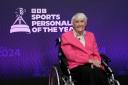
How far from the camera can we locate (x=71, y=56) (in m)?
5.01

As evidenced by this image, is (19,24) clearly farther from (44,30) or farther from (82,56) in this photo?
(82,56)

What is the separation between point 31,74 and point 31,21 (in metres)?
0.78

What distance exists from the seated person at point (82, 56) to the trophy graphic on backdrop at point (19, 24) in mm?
1052

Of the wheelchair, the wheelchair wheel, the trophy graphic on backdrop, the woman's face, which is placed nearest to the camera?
the wheelchair

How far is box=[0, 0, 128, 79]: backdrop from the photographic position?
599 centimetres

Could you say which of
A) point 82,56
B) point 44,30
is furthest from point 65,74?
point 44,30

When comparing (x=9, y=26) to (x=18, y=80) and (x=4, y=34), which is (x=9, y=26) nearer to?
(x=4, y=34)

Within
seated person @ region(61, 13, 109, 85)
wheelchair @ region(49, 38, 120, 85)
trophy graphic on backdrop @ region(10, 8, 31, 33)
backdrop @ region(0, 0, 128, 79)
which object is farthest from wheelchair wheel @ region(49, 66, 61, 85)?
trophy graphic on backdrop @ region(10, 8, 31, 33)

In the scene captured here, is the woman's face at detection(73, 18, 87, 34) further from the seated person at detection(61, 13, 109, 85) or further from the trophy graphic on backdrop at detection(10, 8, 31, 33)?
the trophy graphic on backdrop at detection(10, 8, 31, 33)

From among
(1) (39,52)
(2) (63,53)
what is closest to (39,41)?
(1) (39,52)

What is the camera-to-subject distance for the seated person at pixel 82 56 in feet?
15.6

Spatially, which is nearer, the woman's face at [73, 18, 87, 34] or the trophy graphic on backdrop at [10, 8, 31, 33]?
the woman's face at [73, 18, 87, 34]

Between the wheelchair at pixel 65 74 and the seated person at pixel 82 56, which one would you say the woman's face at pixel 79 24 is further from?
the wheelchair at pixel 65 74

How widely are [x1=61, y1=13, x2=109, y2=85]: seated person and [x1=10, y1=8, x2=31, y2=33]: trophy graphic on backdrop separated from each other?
3.45 ft
